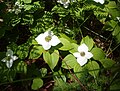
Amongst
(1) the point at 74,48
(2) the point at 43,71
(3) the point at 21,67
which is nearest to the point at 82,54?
(1) the point at 74,48

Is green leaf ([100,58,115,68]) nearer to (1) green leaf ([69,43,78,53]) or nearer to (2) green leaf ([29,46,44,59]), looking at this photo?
(1) green leaf ([69,43,78,53])

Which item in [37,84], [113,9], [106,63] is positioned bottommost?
[37,84]

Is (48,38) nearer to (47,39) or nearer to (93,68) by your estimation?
(47,39)

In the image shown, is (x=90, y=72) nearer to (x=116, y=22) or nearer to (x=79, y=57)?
(x=79, y=57)

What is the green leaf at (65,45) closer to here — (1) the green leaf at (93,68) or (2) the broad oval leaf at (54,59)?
(2) the broad oval leaf at (54,59)

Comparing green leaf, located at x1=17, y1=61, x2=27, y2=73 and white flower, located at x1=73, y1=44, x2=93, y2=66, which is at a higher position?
white flower, located at x1=73, y1=44, x2=93, y2=66

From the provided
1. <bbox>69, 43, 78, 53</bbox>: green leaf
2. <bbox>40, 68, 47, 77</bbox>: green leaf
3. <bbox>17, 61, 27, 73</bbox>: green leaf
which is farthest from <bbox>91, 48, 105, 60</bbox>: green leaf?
<bbox>17, 61, 27, 73</bbox>: green leaf

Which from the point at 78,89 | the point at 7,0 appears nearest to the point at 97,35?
the point at 78,89

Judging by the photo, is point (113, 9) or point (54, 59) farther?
point (113, 9)
